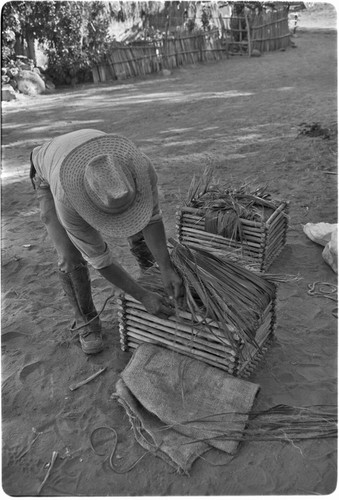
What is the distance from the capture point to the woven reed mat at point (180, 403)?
201 centimetres

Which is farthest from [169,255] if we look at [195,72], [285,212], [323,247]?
[195,72]

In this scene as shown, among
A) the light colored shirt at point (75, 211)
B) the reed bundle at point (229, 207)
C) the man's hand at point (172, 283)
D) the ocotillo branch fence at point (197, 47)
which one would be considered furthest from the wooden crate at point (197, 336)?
the ocotillo branch fence at point (197, 47)

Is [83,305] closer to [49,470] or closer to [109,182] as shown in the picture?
[49,470]

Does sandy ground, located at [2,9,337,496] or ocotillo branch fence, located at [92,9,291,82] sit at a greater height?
ocotillo branch fence, located at [92,9,291,82]

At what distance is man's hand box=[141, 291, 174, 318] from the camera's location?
2.18 meters

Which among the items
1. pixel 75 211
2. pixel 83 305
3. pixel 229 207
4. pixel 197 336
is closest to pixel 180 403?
pixel 197 336

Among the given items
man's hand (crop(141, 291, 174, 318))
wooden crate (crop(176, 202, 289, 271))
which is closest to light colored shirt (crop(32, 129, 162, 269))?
man's hand (crop(141, 291, 174, 318))

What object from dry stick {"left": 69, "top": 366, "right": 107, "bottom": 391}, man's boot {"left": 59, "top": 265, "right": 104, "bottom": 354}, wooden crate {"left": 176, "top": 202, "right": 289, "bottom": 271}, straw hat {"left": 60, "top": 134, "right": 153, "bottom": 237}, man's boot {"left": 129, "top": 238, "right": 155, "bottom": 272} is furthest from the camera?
wooden crate {"left": 176, "top": 202, "right": 289, "bottom": 271}

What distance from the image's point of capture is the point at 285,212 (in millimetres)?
3326

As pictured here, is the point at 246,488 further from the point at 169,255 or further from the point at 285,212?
the point at 285,212

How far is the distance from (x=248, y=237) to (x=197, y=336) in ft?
3.56

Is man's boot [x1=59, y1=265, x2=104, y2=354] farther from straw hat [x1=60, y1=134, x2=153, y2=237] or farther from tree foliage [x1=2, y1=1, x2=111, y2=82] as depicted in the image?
tree foliage [x1=2, y1=1, x2=111, y2=82]

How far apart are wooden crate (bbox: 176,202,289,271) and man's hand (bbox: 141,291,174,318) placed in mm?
806

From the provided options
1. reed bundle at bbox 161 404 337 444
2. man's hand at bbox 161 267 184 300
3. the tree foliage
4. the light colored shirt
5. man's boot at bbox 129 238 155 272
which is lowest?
reed bundle at bbox 161 404 337 444
